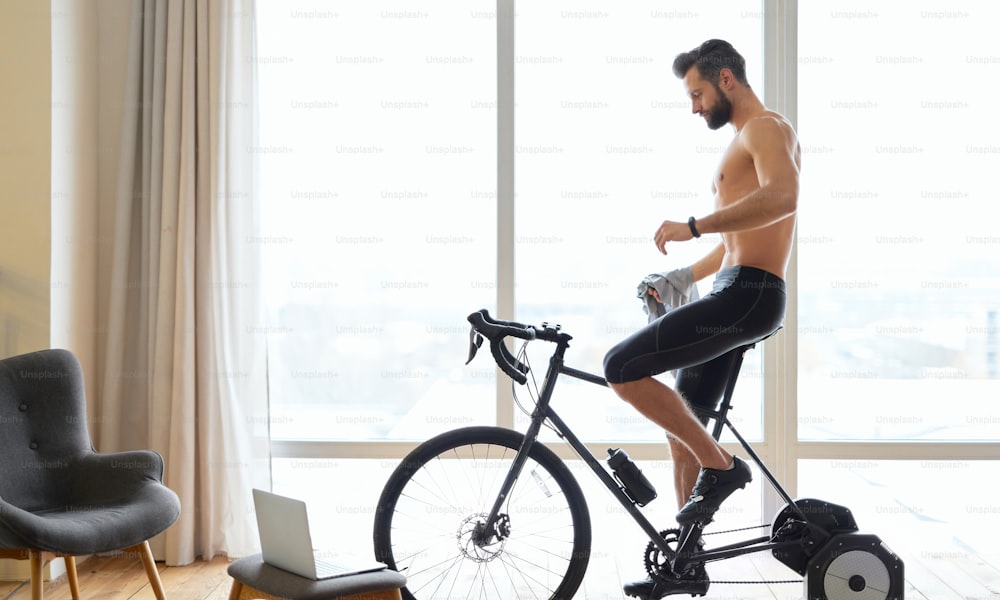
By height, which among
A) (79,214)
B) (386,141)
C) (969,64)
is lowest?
(79,214)

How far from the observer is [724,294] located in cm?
230

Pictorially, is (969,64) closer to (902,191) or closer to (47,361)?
(902,191)

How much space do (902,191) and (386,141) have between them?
2.02 meters

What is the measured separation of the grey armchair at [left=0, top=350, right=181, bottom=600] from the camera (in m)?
2.37

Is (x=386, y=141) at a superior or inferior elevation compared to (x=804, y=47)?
inferior

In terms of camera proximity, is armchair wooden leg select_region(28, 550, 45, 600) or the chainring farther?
the chainring

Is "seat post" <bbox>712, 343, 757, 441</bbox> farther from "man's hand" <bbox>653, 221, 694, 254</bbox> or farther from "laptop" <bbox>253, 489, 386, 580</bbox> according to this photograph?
"laptop" <bbox>253, 489, 386, 580</bbox>

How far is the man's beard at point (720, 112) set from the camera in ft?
7.91

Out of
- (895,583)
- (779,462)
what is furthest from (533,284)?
(895,583)

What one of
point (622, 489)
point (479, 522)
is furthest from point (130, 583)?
point (622, 489)

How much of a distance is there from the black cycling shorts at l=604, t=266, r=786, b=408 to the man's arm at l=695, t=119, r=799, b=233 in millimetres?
192

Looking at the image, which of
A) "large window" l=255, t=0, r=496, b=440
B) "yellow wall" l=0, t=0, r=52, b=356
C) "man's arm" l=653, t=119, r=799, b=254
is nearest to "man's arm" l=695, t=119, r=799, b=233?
"man's arm" l=653, t=119, r=799, b=254

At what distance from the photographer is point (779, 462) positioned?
3.21 metres

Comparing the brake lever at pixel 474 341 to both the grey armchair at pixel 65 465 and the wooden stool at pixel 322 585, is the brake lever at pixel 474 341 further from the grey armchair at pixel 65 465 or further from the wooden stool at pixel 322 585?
the grey armchair at pixel 65 465
